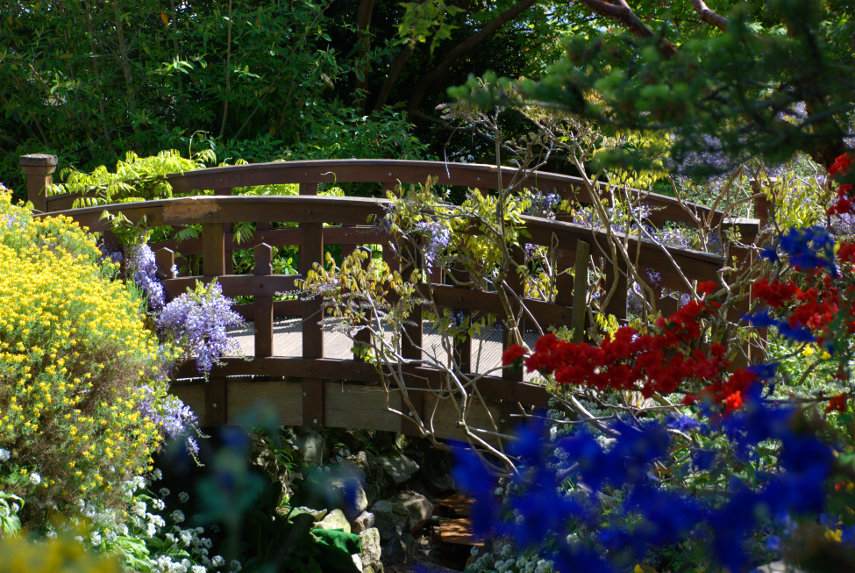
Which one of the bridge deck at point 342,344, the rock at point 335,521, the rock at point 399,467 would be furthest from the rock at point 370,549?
the bridge deck at point 342,344

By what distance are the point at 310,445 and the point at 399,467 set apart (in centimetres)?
89

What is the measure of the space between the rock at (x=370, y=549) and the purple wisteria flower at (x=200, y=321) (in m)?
1.73

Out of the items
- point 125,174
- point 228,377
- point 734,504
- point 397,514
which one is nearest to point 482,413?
point 228,377

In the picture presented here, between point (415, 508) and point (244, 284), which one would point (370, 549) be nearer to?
point (415, 508)

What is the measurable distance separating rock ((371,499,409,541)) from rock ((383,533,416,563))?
50mm

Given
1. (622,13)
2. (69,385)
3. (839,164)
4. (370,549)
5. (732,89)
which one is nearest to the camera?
(732,89)

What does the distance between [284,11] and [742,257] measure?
6.44 m

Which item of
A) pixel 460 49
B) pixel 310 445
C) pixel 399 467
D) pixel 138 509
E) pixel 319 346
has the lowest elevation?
pixel 399 467

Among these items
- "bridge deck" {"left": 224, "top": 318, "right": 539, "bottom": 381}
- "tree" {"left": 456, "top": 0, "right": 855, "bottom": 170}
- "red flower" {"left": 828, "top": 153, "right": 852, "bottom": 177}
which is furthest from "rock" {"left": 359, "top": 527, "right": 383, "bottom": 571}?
"tree" {"left": 456, "top": 0, "right": 855, "bottom": 170}

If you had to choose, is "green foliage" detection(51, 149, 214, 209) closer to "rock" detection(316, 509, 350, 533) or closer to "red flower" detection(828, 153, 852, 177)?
"rock" detection(316, 509, 350, 533)

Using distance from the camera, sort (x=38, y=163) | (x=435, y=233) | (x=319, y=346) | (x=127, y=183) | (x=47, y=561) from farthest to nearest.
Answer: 1. (x=127, y=183)
2. (x=38, y=163)
3. (x=319, y=346)
4. (x=435, y=233)
5. (x=47, y=561)

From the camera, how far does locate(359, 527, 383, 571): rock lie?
19.1ft

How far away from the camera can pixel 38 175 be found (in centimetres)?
622

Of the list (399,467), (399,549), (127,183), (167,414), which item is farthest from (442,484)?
(167,414)
